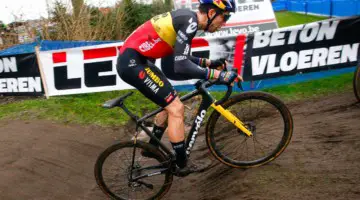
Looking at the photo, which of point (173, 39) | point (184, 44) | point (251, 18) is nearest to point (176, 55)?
point (184, 44)

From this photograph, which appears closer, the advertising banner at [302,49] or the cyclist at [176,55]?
the cyclist at [176,55]

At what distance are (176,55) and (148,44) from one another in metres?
0.42

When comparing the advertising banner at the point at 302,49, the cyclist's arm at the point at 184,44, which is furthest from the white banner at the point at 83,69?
the cyclist's arm at the point at 184,44

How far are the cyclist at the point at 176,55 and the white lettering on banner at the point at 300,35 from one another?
4.13 meters

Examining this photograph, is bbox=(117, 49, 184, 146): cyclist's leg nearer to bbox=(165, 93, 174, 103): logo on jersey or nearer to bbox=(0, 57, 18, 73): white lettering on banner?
bbox=(165, 93, 174, 103): logo on jersey

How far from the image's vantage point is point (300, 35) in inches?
296

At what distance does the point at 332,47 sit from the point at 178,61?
5333 mm

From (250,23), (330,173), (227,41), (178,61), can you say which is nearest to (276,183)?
(330,173)

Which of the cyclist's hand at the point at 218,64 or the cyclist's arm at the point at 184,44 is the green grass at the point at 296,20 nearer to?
the cyclist's hand at the point at 218,64

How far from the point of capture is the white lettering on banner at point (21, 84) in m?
8.48

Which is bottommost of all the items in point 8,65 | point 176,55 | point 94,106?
point 94,106

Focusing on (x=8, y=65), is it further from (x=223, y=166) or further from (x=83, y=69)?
(x=223, y=166)

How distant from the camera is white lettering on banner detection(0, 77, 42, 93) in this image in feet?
27.8

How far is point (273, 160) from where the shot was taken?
13.8 ft
